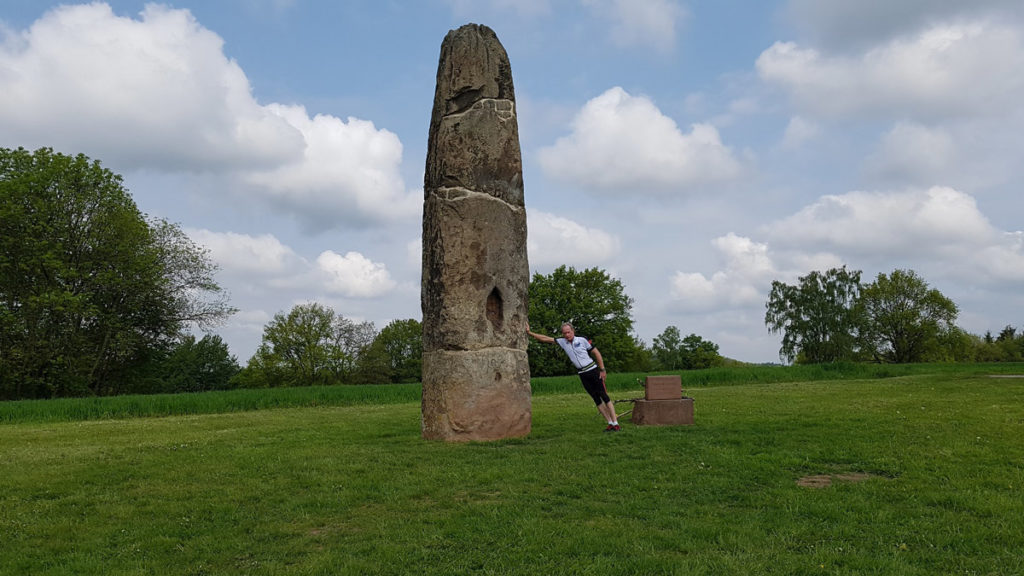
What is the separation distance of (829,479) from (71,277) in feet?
109

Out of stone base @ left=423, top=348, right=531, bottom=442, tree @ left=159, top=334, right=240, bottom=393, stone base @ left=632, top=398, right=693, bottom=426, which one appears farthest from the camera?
tree @ left=159, top=334, right=240, bottom=393

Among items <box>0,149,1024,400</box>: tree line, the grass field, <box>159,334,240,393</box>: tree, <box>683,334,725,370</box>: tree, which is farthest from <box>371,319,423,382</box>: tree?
the grass field

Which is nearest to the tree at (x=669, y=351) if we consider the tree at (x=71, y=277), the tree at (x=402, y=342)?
the tree at (x=402, y=342)

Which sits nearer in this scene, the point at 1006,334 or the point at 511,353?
the point at 511,353

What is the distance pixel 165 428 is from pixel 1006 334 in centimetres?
8413

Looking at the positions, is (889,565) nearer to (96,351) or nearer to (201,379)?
(96,351)

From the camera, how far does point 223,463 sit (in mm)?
10023

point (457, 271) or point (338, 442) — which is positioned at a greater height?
point (457, 271)

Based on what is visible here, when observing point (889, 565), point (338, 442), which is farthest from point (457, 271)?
point (889, 565)

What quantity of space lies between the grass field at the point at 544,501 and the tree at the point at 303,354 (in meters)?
44.2

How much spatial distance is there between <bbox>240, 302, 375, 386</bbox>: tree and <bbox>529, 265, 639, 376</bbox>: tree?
17.3 meters

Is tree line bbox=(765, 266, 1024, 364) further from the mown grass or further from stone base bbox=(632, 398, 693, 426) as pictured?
stone base bbox=(632, 398, 693, 426)

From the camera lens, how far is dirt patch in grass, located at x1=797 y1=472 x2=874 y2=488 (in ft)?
25.4

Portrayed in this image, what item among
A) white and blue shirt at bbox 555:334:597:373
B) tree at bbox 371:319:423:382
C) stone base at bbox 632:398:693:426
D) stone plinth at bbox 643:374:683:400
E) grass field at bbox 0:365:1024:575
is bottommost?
grass field at bbox 0:365:1024:575
